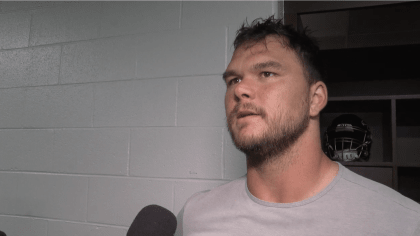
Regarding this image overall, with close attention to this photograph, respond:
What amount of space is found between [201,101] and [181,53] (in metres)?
0.28

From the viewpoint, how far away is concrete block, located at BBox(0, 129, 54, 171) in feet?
5.45

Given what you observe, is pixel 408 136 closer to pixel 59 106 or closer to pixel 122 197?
pixel 122 197

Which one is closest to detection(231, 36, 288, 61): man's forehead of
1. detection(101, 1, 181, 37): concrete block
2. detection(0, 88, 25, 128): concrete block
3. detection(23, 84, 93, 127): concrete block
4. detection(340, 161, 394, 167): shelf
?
detection(101, 1, 181, 37): concrete block

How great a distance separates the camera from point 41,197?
5.35 ft

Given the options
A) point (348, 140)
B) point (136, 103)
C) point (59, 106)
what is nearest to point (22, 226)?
point (59, 106)

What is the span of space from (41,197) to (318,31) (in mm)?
1900

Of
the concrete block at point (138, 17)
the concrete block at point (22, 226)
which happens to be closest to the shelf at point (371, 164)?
the concrete block at point (138, 17)

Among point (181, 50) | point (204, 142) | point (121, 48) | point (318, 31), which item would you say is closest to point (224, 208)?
point (204, 142)

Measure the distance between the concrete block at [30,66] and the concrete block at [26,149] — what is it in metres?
0.30

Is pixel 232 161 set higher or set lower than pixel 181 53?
lower

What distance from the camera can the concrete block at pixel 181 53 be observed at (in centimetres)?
144

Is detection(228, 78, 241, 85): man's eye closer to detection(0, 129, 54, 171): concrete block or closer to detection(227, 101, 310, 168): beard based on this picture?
detection(227, 101, 310, 168): beard

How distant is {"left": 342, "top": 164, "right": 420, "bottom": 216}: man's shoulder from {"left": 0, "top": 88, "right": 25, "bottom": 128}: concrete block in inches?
70.4

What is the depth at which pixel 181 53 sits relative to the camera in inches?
58.7
